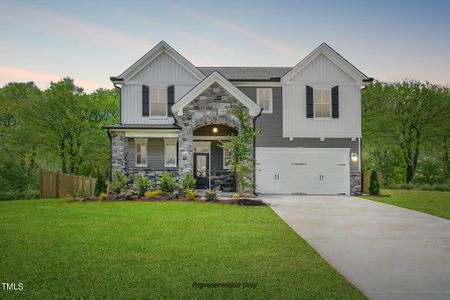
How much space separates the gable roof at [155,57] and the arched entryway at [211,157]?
127 inches

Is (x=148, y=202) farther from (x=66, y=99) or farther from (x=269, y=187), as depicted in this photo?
(x=66, y=99)

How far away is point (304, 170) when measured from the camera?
1856 centimetres

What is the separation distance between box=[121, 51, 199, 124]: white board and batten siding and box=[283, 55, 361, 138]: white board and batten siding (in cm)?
551

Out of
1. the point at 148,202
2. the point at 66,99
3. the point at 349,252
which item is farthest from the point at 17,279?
the point at 66,99

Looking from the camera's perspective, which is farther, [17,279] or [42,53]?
[42,53]

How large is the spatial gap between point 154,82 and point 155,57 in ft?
4.62

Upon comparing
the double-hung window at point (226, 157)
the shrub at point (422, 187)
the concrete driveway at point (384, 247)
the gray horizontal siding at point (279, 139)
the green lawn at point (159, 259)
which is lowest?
the shrub at point (422, 187)

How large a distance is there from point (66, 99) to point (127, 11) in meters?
14.4

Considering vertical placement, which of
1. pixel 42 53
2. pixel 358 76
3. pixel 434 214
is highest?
pixel 42 53

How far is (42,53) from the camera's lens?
60.2 feet

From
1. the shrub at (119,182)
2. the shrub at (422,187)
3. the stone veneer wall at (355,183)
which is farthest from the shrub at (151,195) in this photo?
the shrub at (422,187)

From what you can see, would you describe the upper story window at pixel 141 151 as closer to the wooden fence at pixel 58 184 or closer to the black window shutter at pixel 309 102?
the wooden fence at pixel 58 184

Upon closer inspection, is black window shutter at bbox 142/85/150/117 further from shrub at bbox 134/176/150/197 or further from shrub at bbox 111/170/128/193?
shrub at bbox 134/176/150/197

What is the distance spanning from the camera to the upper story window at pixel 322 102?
18.7m
